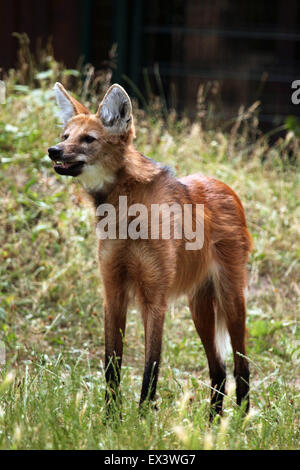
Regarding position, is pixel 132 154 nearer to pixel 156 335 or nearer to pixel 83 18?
pixel 156 335

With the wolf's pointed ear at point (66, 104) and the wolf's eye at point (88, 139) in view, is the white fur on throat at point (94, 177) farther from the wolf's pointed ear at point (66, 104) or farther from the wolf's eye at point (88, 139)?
the wolf's pointed ear at point (66, 104)

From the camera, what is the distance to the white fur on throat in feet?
9.07

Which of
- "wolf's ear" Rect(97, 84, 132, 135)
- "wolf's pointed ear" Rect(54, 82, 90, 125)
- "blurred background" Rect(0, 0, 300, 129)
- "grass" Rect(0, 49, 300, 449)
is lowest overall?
"grass" Rect(0, 49, 300, 449)

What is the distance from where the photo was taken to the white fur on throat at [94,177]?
2.76 m

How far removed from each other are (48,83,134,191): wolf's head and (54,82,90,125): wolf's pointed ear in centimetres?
7

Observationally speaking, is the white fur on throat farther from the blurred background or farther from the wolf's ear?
the blurred background

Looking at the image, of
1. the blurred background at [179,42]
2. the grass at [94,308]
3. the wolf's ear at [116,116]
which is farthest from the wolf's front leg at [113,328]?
the blurred background at [179,42]

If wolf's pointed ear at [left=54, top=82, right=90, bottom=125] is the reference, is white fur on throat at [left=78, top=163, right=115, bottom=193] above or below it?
below

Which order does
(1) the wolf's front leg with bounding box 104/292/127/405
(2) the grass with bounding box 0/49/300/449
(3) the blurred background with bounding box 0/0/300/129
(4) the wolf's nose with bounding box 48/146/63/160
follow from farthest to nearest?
1. (3) the blurred background with bounding box 0/0/300/129
2. (1) the wolf's front leg with bounding box 104/292/127/405
3. (4) the wolf's nose with bounding box 48/146/63/160
4. (2) the grass with bounding box 0/49/300/449

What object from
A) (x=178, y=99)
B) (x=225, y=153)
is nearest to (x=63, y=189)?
(x=225, y=153)

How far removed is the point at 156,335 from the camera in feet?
9.34

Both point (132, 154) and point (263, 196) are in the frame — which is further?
Result: point (263, 196)

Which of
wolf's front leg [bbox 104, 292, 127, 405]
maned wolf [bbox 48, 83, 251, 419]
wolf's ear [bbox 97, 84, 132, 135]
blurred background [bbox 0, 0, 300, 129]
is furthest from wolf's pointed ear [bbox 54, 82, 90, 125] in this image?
blurred background [bbox 0, 0, 300, 129]

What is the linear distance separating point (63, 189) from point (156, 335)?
2524 millimetres
